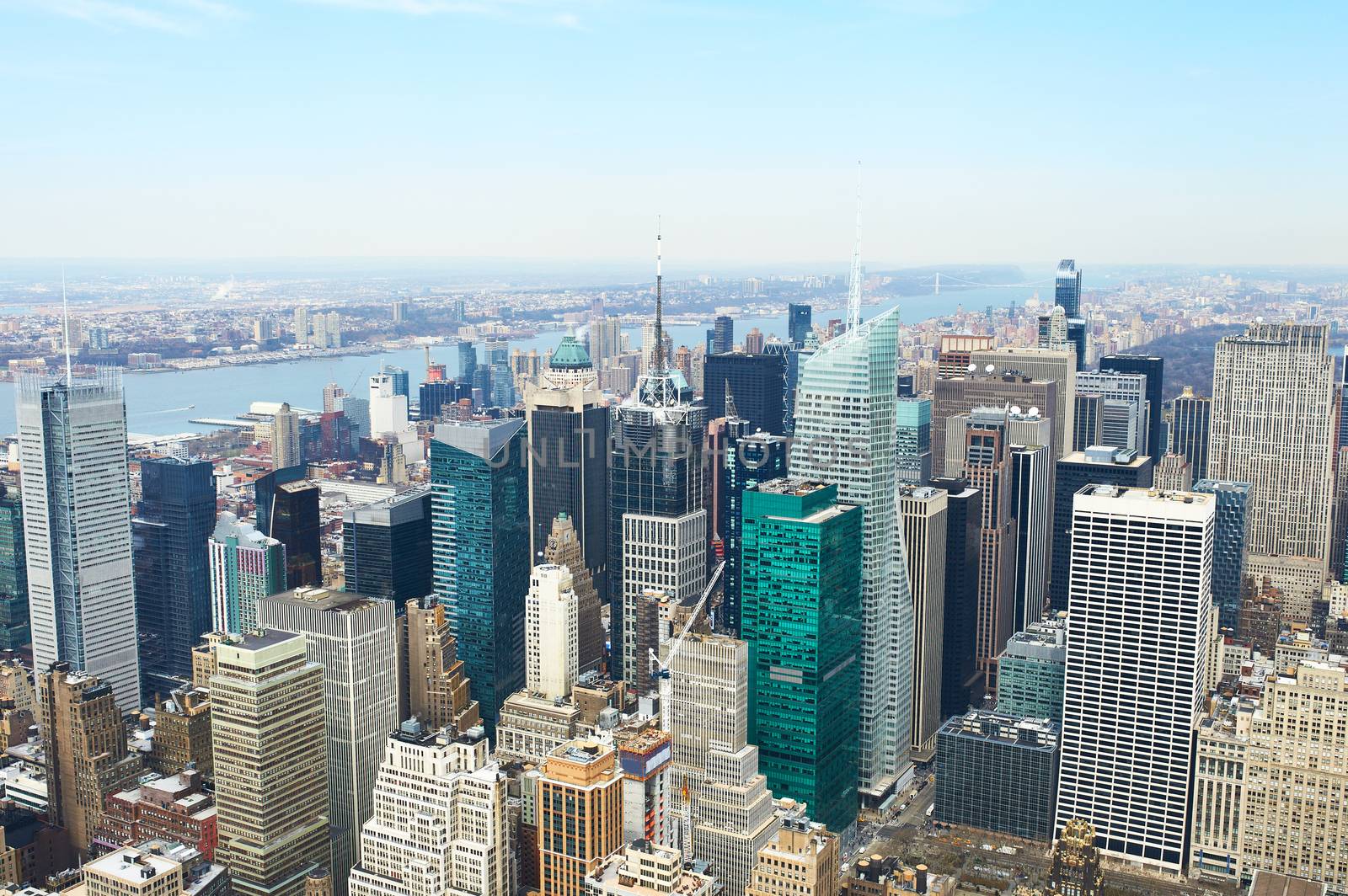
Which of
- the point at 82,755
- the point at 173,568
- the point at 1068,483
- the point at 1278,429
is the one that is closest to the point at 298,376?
the point at 173,568

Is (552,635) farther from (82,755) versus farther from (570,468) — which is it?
(82,755)

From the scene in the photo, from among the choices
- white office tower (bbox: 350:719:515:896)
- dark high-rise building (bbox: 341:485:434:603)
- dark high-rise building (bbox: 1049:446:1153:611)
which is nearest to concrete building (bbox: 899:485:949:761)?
dark high-rise building (bbox: 1049:446:1153:611)

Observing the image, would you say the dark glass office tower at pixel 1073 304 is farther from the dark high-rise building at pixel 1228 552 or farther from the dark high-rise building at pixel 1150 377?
the dark high-rise building at pixel 1228 552

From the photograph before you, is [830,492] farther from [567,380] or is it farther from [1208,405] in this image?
[1208,405]

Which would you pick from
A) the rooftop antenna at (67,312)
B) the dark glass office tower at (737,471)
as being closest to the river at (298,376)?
the rooftop antenna at (67,312)

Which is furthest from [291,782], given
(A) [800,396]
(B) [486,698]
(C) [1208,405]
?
(C) [1208,405]

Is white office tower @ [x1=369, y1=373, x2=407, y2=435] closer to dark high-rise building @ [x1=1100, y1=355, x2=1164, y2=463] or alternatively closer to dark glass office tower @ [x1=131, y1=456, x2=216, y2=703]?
dark glass office tower @ [x1=131, y1=456, x2=216, y2=703]
